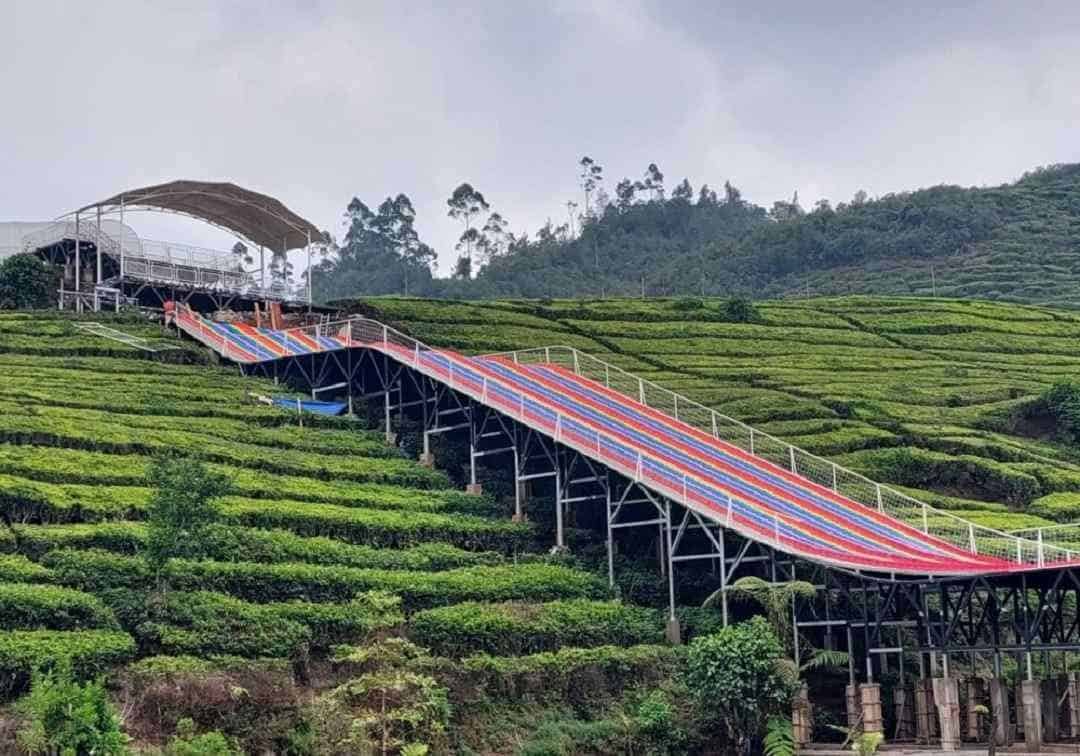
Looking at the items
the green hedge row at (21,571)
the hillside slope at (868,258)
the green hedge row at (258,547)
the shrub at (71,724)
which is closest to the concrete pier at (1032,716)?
the green hedge row at (258,547)

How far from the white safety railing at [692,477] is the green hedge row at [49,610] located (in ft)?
45.0

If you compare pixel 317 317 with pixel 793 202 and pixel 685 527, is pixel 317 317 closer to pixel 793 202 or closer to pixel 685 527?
pixel 685 527

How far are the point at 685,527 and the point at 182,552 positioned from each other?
39.1 feet

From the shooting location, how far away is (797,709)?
32.6 metres

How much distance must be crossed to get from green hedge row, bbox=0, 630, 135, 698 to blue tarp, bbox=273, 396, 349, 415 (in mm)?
20585

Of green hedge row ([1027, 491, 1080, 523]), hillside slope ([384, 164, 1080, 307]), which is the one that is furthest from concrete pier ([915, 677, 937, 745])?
hillside slope ([384, 164, 1080, 307])

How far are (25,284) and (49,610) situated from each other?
122ft

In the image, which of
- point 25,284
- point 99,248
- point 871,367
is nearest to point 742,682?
point 871,367

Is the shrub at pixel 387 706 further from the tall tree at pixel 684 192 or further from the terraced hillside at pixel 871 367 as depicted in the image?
the tall tree at pixel 684 192

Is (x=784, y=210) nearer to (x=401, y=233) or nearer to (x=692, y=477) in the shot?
(x=401, y=233)

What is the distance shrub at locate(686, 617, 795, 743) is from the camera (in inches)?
1265

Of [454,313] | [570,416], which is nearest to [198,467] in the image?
[570,416]

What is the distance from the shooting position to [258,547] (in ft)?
116

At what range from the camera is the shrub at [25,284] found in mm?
63688
